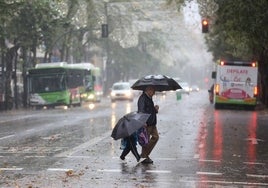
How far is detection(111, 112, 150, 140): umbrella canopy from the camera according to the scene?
41.9 feet

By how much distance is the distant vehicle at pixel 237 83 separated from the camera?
126ft

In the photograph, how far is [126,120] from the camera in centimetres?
1304

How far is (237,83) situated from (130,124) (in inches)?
1056

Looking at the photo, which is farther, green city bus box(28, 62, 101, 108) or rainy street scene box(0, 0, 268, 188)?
green city bus box(28, 62, 101, 108)

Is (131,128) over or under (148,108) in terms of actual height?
under

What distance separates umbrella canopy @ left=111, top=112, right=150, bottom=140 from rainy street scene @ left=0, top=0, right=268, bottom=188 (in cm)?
2

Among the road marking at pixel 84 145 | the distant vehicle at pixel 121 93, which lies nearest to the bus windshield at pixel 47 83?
the distant vehicle at pixel 121 93

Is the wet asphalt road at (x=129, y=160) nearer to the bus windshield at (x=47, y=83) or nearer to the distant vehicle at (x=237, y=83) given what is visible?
the distant vehicle at (x=237, y=83)

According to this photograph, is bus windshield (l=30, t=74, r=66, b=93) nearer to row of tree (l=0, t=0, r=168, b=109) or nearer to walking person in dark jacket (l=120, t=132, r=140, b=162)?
row of tree (l=0, t=0, r=168, b=109)

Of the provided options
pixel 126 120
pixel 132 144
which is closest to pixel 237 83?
pixel 132 144

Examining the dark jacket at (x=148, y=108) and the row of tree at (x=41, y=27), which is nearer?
the dark jacket at (x=148, y=108)

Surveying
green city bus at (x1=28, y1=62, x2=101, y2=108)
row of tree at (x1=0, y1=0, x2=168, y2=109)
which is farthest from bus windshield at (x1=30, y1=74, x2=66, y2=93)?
row of tree at (x1=0, y1=0, x2=168, y2=109)

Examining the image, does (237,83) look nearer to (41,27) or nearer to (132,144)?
(41,27)

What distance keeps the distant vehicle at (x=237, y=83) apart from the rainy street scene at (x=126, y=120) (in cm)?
6
